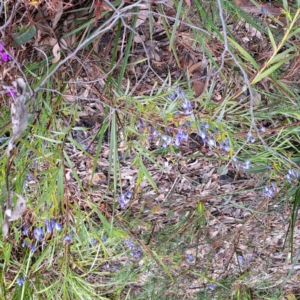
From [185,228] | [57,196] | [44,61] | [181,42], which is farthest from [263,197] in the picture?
[44,61]

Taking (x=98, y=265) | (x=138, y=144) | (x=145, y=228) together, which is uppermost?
(x=138, y=144)

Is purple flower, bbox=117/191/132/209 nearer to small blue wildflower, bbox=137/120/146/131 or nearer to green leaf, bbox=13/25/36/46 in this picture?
small blue wildflower, bbox=137/120/146/131

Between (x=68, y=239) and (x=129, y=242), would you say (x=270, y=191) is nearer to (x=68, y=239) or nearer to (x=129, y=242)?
(x=129, y=242)

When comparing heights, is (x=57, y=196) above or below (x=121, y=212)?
above

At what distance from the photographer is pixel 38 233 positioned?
143 centimetres

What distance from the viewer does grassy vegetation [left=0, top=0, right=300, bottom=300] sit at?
1.24 m

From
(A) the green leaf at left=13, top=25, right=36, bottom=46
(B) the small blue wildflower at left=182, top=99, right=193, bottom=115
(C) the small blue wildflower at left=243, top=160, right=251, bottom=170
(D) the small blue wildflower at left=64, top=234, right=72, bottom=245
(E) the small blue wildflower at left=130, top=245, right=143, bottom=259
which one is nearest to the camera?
(A) the green leaf at left=13, top=25, right=36, bottom=46

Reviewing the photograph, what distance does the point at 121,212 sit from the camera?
5.05ft

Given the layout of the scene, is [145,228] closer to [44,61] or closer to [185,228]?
[185,228]

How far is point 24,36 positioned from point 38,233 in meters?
0.70

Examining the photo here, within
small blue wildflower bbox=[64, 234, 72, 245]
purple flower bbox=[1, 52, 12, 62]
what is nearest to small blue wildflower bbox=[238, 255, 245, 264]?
small blue wildflower bbox=[64, 234, 72, 245]

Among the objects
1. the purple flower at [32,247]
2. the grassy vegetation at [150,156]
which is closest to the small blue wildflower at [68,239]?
the grassy vegetation at [150,156]

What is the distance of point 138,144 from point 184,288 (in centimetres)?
73

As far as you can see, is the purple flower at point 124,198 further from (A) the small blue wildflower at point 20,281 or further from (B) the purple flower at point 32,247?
(A) the small blue wildflower at point 20,281
